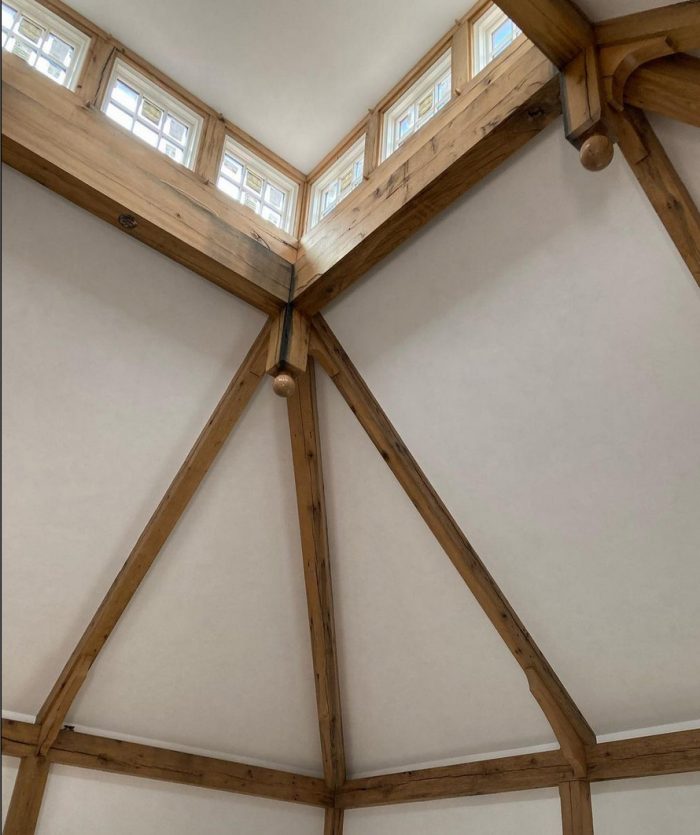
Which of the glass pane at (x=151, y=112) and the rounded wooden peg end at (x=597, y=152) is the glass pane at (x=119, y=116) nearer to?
the glass pane at (x=151, y=112)

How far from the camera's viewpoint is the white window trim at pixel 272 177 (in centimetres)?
408

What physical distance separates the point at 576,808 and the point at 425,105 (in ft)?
12.2

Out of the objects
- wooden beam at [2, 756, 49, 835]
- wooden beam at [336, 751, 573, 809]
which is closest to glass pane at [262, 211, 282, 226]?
wooden beam at [2, 756, 49, 835]

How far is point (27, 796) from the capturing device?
12.4 feet

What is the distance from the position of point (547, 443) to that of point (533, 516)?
16.6 inches

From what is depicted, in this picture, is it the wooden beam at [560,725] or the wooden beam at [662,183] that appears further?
the wooden beam at [560,725]

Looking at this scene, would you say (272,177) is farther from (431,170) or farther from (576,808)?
(576,808)

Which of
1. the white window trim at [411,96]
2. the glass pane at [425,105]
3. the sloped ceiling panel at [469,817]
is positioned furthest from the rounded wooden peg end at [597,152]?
the sloped ceiling panel at [469,817]

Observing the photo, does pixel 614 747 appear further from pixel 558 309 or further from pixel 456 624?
pixel 558 309

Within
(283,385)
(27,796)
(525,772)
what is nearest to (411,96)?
(283,385)

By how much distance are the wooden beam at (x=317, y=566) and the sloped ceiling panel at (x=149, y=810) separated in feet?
1.57

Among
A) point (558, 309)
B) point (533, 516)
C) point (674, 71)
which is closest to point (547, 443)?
point (533, 516)

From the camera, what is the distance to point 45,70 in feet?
11.0

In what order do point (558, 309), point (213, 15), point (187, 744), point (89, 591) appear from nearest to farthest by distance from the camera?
point (558, 309), point (213, 15), point (89, 591), point (187, 744)
